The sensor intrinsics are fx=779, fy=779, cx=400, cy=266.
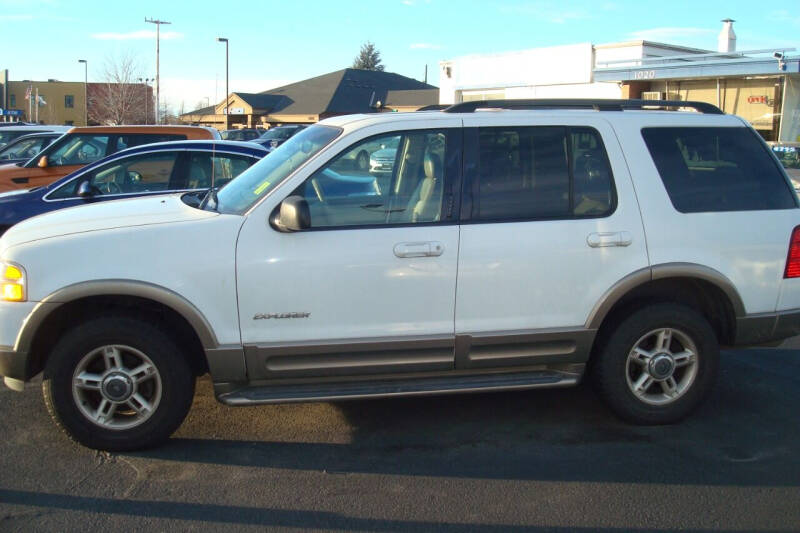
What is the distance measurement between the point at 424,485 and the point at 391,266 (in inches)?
48.1

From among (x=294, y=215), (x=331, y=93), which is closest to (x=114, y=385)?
(x=294, y=215)

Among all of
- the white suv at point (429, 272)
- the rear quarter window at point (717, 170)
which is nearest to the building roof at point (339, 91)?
the rear quarter window at point (717, 170)

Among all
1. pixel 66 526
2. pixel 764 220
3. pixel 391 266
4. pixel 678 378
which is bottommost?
pixel 66 526

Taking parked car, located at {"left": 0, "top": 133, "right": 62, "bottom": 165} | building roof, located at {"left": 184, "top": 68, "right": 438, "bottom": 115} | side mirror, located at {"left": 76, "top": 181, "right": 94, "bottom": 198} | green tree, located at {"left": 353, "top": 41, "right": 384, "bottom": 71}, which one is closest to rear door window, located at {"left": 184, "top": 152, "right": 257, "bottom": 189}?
side mirror, located at {"left": 76, "top": 181, "right": 94, "bottom": 198}

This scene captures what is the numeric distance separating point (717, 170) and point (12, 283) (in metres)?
4.31

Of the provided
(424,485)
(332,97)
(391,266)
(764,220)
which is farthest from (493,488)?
(332,97)

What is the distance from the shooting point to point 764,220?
495 centimetres

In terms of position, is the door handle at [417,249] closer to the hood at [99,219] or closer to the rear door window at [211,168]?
the hood at [99,219]

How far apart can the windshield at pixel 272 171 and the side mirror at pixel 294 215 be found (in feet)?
0.79

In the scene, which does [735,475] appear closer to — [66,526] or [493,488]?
[493,488]

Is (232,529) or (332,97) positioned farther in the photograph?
(332,97)

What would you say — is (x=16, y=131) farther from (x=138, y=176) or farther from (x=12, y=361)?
(x=12, y=361)

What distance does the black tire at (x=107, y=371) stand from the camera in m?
4.38

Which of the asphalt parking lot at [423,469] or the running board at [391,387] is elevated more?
the running board at [391,387]
